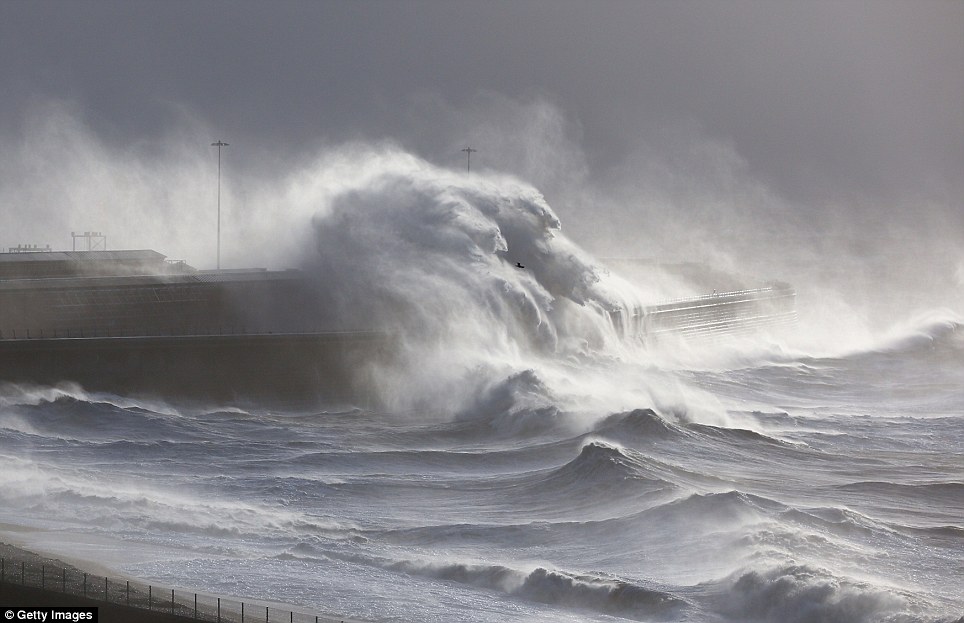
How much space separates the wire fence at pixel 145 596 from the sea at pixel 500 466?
501 mm

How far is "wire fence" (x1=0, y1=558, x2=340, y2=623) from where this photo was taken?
14.4 meters

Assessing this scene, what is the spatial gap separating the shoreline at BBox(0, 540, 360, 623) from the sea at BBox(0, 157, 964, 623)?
0.55 meters

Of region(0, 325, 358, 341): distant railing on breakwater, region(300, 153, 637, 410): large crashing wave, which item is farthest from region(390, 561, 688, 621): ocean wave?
region(0, 325, 358, 341): distant railing on breakwater

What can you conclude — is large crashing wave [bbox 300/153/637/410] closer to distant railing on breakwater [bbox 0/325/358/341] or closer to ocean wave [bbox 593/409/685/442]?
distant railing on breakwater [bbox 0/325/358/341]

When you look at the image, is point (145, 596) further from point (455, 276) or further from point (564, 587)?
point (455, 276)

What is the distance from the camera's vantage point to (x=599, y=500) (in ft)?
69.2

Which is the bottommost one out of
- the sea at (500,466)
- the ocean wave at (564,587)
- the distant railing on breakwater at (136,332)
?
the ocean wave at (564,587)

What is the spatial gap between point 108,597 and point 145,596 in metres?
0.48

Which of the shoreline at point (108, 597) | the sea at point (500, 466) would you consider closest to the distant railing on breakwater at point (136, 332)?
the sea at point (500, 466)

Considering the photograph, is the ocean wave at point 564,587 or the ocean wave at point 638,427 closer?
the ocean wave at point 564,587

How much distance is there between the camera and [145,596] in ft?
49.4

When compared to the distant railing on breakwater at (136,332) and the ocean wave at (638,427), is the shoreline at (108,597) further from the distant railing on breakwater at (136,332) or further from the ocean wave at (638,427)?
the distant railing on breakwater at (136,332)

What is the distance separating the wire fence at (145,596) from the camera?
1442cm

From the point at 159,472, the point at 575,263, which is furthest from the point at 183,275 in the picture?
the point at 159,472
